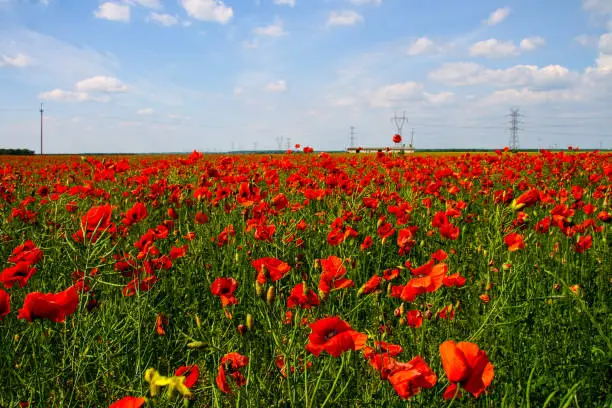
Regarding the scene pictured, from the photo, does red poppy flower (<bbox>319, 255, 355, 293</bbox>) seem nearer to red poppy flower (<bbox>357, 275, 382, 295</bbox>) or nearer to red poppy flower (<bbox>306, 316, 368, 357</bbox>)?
red poppy flower (<bbox>357, 275, 382, 295</bbox>)

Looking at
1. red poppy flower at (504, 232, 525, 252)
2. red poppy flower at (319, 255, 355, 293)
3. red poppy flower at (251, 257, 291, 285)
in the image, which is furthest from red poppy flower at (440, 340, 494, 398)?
red poppy flower at (504, 232, 525, 252)

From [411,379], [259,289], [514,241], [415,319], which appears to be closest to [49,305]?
[259,289]

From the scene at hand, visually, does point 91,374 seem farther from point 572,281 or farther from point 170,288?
point 572,281

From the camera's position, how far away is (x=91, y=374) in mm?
1879

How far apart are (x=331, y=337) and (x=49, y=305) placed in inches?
31.1

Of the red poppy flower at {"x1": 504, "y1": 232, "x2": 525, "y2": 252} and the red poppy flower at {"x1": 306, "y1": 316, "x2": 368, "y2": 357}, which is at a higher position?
the red poppy flower at {"x1": 504, "y1": 232, "x2": 525, "y2": 252}

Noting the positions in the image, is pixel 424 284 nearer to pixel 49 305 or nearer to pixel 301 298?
pixel 301 298

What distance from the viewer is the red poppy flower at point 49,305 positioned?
113cm

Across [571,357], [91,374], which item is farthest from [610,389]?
[91,374]

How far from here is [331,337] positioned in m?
0.98

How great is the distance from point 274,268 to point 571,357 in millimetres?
1299

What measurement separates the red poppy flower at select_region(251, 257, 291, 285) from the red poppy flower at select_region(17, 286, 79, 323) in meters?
0.55

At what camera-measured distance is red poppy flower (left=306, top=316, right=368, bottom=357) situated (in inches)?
37.6

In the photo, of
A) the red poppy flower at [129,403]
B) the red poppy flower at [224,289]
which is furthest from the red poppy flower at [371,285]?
the red poppy flower at [129,403]
